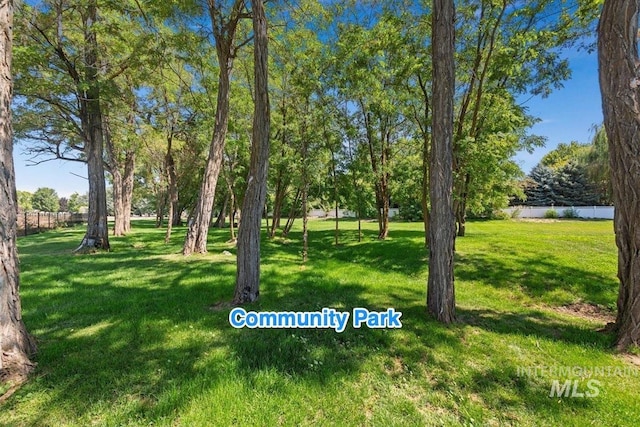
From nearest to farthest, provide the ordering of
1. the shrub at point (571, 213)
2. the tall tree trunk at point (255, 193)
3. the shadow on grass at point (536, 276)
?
the tall tree trunk at point (255, 193)
the shadow on grass at point (536, 276)
the shrub at point (571, 213)

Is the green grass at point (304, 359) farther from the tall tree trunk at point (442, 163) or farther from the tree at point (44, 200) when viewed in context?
the tree at point (44, 200)

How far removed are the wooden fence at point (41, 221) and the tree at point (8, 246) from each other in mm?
19158

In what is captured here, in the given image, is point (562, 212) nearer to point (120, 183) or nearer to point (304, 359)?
point (304, 359)

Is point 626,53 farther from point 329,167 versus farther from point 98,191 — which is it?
point 98,191

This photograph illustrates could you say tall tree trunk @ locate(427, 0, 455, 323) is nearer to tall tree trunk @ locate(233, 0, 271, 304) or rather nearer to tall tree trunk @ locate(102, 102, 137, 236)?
tall tree trunk @ locate(233, 0, 271, 304)

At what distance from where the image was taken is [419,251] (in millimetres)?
8633

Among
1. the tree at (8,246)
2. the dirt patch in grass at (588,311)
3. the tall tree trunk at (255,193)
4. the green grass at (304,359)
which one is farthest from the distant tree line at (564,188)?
the tree at (8,246)

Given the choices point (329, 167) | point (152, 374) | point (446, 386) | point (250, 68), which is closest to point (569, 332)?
point (446, 386)

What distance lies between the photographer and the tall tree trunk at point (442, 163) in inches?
138

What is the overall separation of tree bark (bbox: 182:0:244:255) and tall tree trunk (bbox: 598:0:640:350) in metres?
7.52

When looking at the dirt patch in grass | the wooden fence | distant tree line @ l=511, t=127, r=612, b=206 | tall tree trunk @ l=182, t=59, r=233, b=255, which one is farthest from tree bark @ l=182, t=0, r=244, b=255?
distant tree line @ l=511, t=127, r=612, b=206

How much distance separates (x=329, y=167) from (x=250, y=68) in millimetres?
4750
